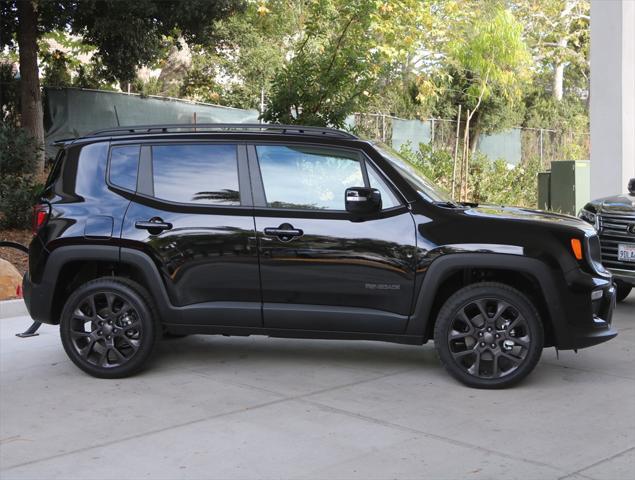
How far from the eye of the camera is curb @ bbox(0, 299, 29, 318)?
9.44 metres

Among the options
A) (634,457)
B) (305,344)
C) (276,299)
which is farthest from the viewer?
(305,344)

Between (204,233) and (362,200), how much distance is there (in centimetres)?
122

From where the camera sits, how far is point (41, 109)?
56.1 feet

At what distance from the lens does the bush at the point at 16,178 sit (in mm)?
12977

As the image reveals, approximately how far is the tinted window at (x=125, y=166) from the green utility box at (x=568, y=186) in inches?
539

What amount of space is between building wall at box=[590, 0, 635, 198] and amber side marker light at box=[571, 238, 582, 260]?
26.8 ft

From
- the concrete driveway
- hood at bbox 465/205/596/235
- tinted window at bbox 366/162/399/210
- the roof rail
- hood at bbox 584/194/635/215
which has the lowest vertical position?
the concrete driveway

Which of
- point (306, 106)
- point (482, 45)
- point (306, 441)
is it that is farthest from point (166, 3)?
point (306, 441)

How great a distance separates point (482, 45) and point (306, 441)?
16858 mm

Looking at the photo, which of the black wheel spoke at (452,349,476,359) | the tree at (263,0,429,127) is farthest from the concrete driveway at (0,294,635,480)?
the tree at (263,0,429,127)

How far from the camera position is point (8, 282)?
998cm

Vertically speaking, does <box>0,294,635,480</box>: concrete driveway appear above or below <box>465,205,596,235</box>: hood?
below

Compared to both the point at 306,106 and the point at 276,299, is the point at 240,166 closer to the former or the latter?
the point at 276,299

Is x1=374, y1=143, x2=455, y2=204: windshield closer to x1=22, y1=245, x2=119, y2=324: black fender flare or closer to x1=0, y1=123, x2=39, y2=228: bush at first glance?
x1=22, y1=245, x2=119, y2=324: black fender flare
